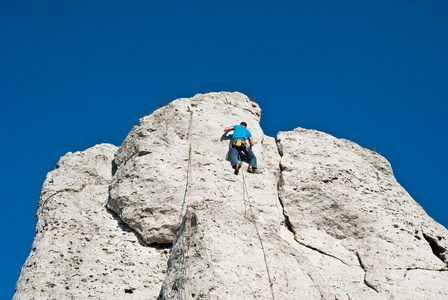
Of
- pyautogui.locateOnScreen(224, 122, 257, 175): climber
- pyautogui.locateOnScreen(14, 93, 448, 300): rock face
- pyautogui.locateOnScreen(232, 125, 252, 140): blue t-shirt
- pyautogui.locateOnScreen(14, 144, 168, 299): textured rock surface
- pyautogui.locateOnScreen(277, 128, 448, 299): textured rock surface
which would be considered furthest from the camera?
pyautogui.locateOnScreen(232, 125, 252, 140): blue t-shirt

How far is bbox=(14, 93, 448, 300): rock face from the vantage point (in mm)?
8781

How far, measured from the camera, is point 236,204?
35.8 ft

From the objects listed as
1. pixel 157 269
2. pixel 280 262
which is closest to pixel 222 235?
pixel 280 262

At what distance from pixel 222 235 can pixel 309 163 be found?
4596mm

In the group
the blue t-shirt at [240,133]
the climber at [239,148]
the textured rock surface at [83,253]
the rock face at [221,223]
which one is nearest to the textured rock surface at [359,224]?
the rock face at [221,223]

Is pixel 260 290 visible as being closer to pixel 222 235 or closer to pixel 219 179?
pixel 222 235

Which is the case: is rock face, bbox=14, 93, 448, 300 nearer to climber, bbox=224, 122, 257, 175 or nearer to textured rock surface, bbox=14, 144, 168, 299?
textured rock surface, bbox=14, 144, 168, 299

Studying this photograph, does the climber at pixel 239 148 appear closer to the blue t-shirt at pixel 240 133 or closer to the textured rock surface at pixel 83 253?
the blue t-shirt at pixel 240 133

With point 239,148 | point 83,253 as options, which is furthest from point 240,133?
point 83,253

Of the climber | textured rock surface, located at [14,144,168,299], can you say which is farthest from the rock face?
the climber

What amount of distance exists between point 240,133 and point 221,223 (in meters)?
3.71

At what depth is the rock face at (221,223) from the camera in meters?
8.78

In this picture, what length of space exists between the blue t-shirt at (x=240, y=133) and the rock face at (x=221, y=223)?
0.45 m

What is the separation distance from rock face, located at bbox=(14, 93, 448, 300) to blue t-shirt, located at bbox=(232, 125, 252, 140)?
445mm
